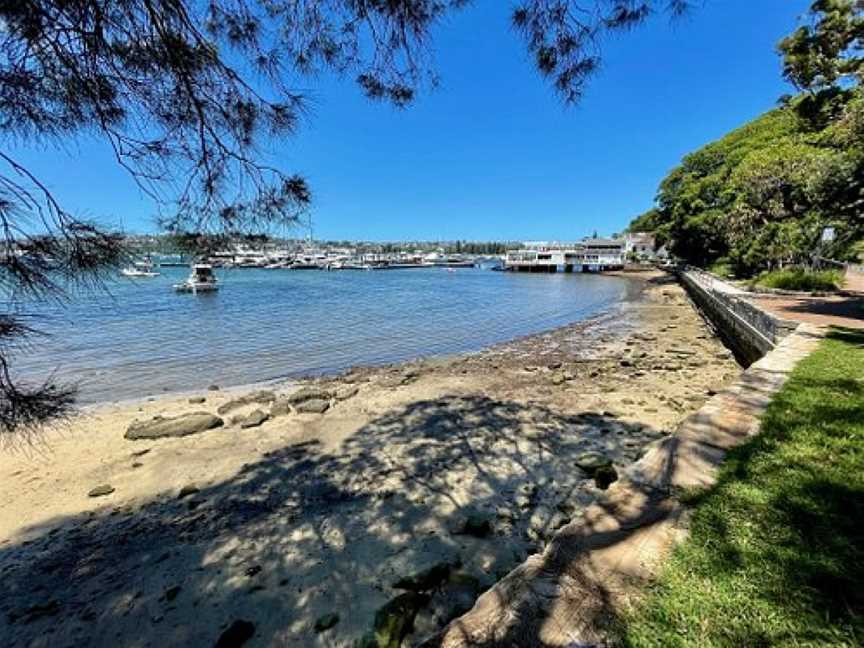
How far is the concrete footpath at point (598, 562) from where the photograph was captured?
1782mm

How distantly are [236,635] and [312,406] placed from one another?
558cm

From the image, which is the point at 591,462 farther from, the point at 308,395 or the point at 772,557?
the point at 308,395

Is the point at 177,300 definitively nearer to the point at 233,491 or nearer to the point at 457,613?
the point at 233,491

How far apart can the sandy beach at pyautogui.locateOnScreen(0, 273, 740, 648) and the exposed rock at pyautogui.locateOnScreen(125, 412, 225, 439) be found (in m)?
0.06

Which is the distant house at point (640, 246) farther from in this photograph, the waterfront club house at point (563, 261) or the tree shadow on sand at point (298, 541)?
the tree shadow on sand at point (298, 541)

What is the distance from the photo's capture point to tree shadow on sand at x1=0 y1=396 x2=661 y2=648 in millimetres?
3418

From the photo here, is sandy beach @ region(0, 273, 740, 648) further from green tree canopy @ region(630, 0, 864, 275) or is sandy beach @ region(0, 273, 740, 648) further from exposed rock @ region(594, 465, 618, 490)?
green tree canopy @ region(630, 0, 864, 275)

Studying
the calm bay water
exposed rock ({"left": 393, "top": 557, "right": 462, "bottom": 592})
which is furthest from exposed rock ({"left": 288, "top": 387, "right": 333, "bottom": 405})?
exposed rock ({"left": 393, "top": 557, "right": 462, "bottom": 592})

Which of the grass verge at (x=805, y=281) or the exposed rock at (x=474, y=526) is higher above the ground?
the grass verge at (x=805, y=281)

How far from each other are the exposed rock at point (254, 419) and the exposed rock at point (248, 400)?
0.78 meters

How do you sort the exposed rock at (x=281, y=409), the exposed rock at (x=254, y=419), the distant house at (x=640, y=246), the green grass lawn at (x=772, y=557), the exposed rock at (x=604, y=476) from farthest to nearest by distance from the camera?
the distant house at (x=640, y=246) < the exposed rock at (x=281, y=409) < the exposed rock at (x=254, y=419) < the exposed rock at (x=604, y=476) < the green grass lawn at (x=772, y=557)

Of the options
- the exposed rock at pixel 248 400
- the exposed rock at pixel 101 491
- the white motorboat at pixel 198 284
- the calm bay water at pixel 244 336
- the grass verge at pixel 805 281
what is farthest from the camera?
the white motorboat at pixel 198 284

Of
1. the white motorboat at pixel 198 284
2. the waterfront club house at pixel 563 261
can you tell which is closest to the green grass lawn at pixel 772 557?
the white motorboat at pixel 198 284

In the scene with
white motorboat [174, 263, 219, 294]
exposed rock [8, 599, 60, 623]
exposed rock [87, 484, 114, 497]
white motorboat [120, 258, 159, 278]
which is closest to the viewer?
white motorboat [120, 258, 159, 278]
